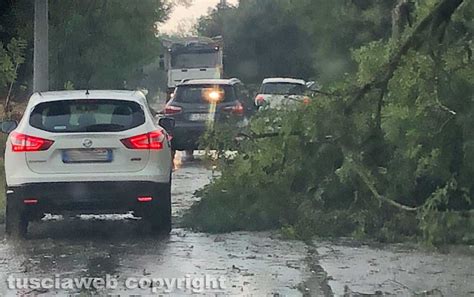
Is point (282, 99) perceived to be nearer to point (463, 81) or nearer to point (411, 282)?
point (463, 81)

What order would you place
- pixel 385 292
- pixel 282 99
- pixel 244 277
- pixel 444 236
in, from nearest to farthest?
pixel 385 292 < pixel 244 277 < pixel 444 236 < pixel 282 99

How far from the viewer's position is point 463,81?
12680 millimetres

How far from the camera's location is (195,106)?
24.3 m

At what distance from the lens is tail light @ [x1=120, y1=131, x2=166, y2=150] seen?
40.2 feet

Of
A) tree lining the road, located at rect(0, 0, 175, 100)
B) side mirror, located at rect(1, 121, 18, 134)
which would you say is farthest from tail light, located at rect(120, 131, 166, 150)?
tree lining the road, located at rect(0, 0, 175, 100)

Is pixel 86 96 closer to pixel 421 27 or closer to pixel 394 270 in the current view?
pixel 421 27

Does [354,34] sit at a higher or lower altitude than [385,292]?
higher

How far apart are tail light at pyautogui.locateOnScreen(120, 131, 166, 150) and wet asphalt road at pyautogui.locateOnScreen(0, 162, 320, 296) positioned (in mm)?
1063

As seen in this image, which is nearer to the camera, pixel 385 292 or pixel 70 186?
pixel 385 292

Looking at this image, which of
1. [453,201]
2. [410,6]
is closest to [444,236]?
[453,201]

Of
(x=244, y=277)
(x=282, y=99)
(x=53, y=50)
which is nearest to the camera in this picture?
(x=244, y=277)

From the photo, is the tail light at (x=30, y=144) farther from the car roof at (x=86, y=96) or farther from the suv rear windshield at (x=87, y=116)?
the car roof at (x=86, y=96)

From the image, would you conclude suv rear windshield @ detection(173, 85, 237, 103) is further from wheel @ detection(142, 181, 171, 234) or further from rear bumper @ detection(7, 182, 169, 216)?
rear bumper @ detection(7, 182, 169, 216)

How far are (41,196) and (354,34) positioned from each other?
96.3 ft
